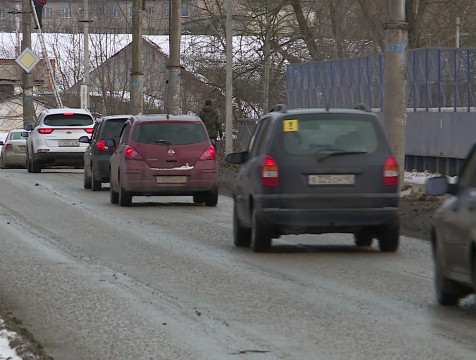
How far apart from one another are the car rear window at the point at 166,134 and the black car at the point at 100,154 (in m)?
4.33

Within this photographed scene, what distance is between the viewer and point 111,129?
1096 inches

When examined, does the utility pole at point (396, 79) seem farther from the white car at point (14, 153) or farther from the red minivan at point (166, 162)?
the white car at point (14, 153)

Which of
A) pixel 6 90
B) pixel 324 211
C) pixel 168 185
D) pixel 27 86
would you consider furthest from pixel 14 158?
pixel 6 90

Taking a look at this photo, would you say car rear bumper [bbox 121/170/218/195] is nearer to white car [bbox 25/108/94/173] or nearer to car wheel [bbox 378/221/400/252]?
car wheel [bbox 378/221/400/252]

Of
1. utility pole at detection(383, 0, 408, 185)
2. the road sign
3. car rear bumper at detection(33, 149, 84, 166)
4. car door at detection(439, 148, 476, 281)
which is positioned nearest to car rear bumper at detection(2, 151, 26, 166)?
car rear bumper at detection(33, 149, 84, 166)

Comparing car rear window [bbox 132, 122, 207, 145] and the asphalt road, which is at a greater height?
car rear window [bbox 132, 122, 207, 145]

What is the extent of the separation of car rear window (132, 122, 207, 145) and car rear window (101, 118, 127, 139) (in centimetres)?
561

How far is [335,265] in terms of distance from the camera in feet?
42.8

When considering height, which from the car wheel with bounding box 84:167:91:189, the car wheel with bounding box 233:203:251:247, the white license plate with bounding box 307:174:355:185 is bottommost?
the car wheel with bounding box 84:167:91:189

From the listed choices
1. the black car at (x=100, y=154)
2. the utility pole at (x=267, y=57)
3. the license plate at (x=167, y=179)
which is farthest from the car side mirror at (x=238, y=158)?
the utility pole at (x=267, y=57)

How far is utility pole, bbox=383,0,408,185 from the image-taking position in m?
21.8

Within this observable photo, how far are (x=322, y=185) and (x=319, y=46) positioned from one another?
41475 mm

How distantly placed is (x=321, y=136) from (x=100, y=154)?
1323 centimetres

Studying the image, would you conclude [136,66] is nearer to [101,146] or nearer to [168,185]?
[101,146]
